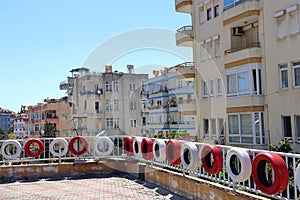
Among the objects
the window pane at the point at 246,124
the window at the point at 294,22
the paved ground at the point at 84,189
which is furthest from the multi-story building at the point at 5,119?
the window at the point at 294,22

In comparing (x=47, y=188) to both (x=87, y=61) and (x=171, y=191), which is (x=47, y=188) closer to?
(x=171, y=191)

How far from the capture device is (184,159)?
337 inches

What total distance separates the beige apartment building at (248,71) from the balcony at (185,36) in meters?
0.49

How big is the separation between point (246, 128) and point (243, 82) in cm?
222

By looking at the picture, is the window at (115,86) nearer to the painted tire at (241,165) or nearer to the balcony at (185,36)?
the balcony at (185,36)

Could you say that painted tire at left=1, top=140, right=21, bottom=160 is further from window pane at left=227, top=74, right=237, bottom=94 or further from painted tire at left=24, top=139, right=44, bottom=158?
window pane at left=227, top=74, right=237, bottom=94

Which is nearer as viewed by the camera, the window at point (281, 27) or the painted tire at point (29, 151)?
the painted tire at point (29, 151)

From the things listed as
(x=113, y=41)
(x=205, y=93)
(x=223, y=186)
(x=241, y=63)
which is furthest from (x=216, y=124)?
(x=223, y=186)

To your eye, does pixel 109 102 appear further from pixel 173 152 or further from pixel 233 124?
pixel 173 152

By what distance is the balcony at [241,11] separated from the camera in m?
16.3

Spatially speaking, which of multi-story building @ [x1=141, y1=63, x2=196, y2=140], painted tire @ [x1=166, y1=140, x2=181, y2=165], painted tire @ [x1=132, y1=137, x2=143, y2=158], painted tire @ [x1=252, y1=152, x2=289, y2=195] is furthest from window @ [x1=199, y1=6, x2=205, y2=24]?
multi-story building @ [x1=141, y1=63, x2=196, y2=140]

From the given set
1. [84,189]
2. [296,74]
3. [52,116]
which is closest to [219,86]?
[296,74]

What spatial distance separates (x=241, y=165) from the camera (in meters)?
6.30

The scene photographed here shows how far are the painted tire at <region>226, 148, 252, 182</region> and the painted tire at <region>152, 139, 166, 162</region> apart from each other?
3119 millimetres
